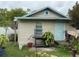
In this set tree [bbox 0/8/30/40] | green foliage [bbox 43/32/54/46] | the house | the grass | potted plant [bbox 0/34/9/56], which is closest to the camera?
the grass

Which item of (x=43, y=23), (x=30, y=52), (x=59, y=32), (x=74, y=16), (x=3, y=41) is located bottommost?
(x=30, y=52)

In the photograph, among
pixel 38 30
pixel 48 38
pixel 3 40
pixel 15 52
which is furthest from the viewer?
pixel 38 30

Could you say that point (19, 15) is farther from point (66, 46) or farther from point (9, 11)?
point (66, 46)

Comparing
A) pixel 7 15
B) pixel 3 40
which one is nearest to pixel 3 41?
pixel 3 40

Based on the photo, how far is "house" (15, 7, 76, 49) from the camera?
909 cm

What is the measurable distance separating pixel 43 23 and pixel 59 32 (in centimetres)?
53

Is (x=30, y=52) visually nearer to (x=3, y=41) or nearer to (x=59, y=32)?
(x=3, y=41)

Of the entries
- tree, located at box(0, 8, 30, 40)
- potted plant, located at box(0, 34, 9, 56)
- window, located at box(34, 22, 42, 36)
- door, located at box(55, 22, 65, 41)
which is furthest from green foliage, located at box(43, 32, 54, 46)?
potted plant, located at box(0, 34, 9, 56)

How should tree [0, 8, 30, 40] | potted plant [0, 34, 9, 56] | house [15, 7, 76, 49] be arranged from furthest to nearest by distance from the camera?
house [15, 7, 76, 49]
tree [0, 8, 30, 40]
potted plant [0, 34, 9, 56]

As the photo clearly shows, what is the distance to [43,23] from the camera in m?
9.34

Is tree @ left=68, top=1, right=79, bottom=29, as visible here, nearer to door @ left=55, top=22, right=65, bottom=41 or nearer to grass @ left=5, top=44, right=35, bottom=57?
door @ left=55, top=22, right=65, bottom=41

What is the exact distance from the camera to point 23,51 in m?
8.50

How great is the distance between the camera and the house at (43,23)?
9.09 meters

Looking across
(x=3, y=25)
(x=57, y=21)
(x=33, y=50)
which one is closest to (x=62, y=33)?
(x=57, y=21)
